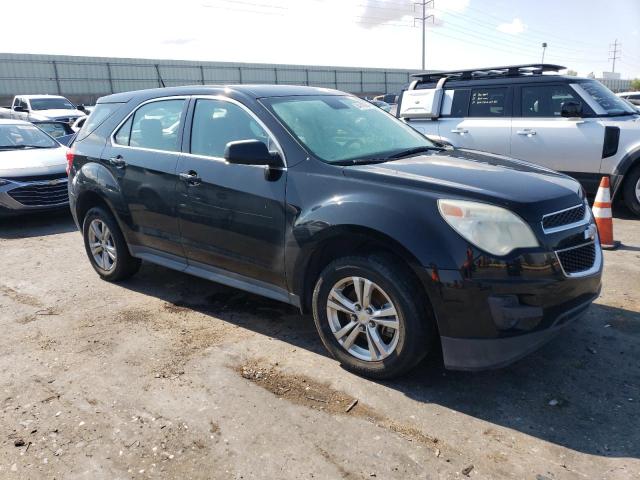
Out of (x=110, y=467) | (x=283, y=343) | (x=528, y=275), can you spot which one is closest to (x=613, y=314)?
(x=528, y=275)

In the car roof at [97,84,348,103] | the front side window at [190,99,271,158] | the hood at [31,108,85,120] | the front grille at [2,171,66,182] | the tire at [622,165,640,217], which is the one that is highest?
the car roof at [97,84,348,103]

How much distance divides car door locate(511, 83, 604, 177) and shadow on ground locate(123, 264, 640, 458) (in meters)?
3.77

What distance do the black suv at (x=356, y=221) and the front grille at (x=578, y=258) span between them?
12 mm

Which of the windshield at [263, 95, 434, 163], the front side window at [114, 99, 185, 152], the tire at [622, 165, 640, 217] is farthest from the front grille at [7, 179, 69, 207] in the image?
the tire at [622, 165, 640, 217]

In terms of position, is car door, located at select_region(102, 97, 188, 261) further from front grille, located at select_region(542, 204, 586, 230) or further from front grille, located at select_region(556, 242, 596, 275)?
front grille, located at select_region(556, 242, 596, 275)

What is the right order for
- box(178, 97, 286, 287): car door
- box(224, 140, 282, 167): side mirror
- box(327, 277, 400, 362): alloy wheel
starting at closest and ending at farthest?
box(327, 277, 400, 362): alloy wheel, box(224, 140, 282, 167): side mirror, box(178, 97, 286, 287): car door

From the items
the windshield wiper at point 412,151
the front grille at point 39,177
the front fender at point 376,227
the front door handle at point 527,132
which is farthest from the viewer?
the front grille at point 39,177

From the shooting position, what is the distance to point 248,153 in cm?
349

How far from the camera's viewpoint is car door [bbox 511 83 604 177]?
7.31 meters

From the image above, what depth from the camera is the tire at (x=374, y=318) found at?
3.03m

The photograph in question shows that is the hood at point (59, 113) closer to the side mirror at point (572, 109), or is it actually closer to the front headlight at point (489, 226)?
the side mirror at point (572, 109)

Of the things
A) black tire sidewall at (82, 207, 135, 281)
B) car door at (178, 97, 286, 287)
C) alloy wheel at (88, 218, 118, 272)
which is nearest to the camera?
car door at (178, 97, 286, 287)

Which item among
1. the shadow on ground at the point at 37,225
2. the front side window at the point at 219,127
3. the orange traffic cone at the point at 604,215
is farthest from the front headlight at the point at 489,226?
the shadow on ground at the point at 37,225

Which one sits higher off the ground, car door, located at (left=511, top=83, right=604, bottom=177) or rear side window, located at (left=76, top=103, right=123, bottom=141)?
rear side window, located at (left=76, top=103, right=123, bottom=141)
